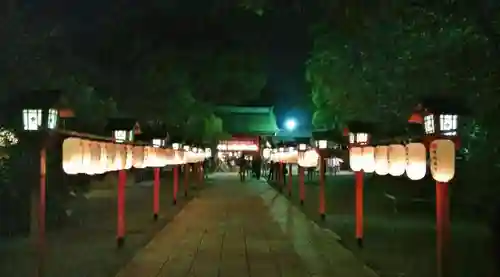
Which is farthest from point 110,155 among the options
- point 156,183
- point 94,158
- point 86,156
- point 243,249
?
point 156,183

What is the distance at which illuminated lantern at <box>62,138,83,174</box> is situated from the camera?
10141mm

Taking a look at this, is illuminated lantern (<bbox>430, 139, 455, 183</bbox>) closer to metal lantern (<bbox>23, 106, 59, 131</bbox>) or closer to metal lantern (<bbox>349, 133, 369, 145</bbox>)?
metal lantern (<bbox>23, 106, 59, 131</bbox>)

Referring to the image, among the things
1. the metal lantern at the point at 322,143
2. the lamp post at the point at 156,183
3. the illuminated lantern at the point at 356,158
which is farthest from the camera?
the metal lantern at the point at 322,143

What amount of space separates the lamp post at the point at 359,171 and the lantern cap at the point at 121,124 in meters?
4.99

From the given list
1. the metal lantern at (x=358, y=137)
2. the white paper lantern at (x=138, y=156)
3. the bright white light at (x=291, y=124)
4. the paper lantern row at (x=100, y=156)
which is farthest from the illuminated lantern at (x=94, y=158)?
the bright white light at (x=291, y=124)

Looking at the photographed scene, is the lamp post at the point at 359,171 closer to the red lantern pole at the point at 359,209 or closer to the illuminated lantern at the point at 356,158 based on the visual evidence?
the red lantern pole at the point at 359,209

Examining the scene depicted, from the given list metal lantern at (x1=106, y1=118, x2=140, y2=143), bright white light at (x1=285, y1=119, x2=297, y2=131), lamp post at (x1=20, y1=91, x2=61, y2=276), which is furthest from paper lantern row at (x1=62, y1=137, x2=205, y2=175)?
bright white light at (x1=285, y1=119, x2=297, y2=131)

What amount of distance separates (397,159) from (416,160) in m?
1.00

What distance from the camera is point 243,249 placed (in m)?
14.4

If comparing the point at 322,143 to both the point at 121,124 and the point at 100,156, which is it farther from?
the point at 100,156

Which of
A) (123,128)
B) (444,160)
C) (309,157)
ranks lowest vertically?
(444,160)

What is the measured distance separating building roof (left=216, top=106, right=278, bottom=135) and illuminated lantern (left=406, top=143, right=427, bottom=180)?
66975 millimetres

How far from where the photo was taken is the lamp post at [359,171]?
15.2 m

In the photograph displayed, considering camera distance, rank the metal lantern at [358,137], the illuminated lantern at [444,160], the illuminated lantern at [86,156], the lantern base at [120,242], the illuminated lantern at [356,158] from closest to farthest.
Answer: the illuminated lantern at [444,160]
the illuminated lantern at [86,156]
the illuminated lantern at [356,158]
the lantern base at [120,242]
the metal lantern at [358,137]
